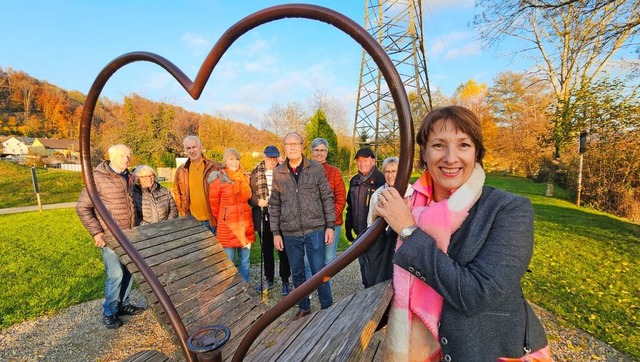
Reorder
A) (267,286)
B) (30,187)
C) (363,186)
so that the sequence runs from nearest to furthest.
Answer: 1. (363,186)
2. (267,286)
3. (30,187)

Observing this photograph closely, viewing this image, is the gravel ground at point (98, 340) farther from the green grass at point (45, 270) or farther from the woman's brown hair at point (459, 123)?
the woman's brown hair at point (459, 123)

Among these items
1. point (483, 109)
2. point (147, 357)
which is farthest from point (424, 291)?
point (483, 109)

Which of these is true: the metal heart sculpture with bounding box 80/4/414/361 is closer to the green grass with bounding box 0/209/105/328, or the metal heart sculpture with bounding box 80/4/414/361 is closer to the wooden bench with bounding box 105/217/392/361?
the wooden bench with bounding box 105/217/392/361

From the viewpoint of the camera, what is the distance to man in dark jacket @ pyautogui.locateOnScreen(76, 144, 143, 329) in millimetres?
3633

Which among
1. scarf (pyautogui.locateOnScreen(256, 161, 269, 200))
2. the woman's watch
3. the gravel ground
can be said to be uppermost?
the woman's watch

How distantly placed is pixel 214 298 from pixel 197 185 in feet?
8.03

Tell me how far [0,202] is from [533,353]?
796 inches

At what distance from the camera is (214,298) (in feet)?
8.73

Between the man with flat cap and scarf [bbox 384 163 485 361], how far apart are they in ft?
11.7

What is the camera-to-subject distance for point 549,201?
13.9 meters

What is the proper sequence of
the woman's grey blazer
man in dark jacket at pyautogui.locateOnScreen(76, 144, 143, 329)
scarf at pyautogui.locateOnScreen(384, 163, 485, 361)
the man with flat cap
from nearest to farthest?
the woman's grey blazer → scarf at pyautogui.locateOnScreen(384, 163, 485, 361) → man in dark jacket at pyautogui.locateOnScreen(76, 144, 143, 329) → the man with flat cap

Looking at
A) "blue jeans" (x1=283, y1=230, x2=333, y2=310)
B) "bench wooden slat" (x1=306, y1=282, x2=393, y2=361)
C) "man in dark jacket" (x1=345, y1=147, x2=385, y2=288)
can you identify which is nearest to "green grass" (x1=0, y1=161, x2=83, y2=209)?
"blue jeans" (x1=283, y1=230, x2=333, y2=310)

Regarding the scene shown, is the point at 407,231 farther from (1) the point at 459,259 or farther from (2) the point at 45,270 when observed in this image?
(2) the point at 45,270

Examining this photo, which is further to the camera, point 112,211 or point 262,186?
point 262,186
